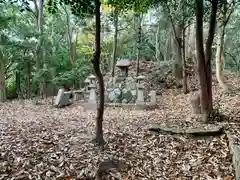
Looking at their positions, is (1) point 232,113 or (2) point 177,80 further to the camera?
(2) point 177,80

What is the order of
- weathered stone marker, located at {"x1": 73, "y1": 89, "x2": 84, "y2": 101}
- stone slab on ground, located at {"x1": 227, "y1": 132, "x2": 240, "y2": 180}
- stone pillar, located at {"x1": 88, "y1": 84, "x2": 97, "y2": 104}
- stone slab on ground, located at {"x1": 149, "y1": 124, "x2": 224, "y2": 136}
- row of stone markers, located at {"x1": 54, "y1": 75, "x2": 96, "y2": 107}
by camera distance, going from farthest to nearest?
weathered stone marker, located at {"x1": 73, "y1": 89, "x2": 84, "y2": 101} → row of stone markers, located at {"x1": 54, "y1": 75, "x2": 96, "y2": 107} → stone pillar, located at {"x1": 88, "y1": 84, "x2": 97, "y2": 104} → stone slab on ground, located at {"x1": 149, "y1": 124, "x2": 224, "y2": 136} → stone slab on ground, located at {"x1": 227, "y1": 132, "x2": 240, "y2": 180}

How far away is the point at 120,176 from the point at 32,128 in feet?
8.46

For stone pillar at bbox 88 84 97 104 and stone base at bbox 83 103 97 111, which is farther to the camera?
stone pillar at bbox 88 84 97 104

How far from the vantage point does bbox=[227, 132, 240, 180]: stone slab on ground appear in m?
3.61

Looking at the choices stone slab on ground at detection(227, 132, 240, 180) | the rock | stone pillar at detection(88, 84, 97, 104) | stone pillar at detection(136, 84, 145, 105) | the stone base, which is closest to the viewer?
stone slab on ground at detection(227, 132, 240, 180)

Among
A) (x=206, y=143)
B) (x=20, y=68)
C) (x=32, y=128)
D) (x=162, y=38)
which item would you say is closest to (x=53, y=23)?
(x=20, y=68)

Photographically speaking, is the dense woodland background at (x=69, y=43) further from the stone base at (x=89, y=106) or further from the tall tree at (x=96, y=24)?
the tall tree at (x=96, y=24)

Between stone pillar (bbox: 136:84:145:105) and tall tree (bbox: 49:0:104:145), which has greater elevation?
tall tree (bbox: 49:0:104:145)

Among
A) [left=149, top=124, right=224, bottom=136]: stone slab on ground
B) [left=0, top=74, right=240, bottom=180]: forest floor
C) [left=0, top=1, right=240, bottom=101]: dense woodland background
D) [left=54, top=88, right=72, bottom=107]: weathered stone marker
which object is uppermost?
[left=0, top=1, right=240, bottom=101]: dense woodland background

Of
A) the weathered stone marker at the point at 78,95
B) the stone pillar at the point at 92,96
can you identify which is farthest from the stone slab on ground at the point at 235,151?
the weathered stone marker at the point at 78,95

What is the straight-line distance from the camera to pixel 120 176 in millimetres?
3742

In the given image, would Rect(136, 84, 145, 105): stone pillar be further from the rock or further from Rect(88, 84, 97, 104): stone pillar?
Rect(88, 84, 97, 104): stone pillar

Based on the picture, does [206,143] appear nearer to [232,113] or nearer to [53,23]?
[232,113]

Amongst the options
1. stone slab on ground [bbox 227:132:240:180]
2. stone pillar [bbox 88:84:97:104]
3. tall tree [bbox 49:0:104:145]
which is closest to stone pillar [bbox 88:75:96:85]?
stone pillar [bbox 88:84:97:104]
